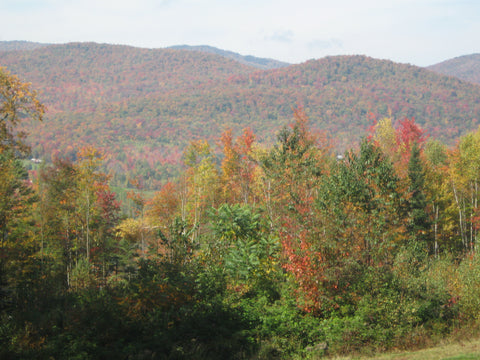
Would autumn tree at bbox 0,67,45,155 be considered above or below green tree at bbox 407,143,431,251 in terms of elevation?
above

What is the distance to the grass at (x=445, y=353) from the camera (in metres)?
11.4

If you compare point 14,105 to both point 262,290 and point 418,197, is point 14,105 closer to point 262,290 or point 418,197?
point 262,290

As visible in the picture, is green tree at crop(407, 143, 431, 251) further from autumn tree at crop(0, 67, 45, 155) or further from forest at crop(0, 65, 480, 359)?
autumn tree at crop(0, 67, 45, 155)

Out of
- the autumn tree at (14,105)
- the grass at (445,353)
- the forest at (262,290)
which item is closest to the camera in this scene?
the grass at (445,353)

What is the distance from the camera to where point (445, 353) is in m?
12.3

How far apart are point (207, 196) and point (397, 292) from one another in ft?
91.5

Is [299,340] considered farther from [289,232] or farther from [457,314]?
[457,314]

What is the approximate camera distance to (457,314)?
1673cm

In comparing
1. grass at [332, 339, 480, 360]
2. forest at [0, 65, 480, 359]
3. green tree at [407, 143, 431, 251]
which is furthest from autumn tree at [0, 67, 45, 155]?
green tree at [407, 143, 431, 251]

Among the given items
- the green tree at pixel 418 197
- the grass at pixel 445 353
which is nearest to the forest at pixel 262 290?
the grass at pixel 445 353

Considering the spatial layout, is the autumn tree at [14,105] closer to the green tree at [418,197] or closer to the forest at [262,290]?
the forest at [262,290]

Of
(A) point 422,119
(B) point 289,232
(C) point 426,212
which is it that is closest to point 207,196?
(C) point 426,212

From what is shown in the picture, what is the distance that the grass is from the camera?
11414 millimetres

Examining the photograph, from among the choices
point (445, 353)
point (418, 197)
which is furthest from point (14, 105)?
point (418, 197)
